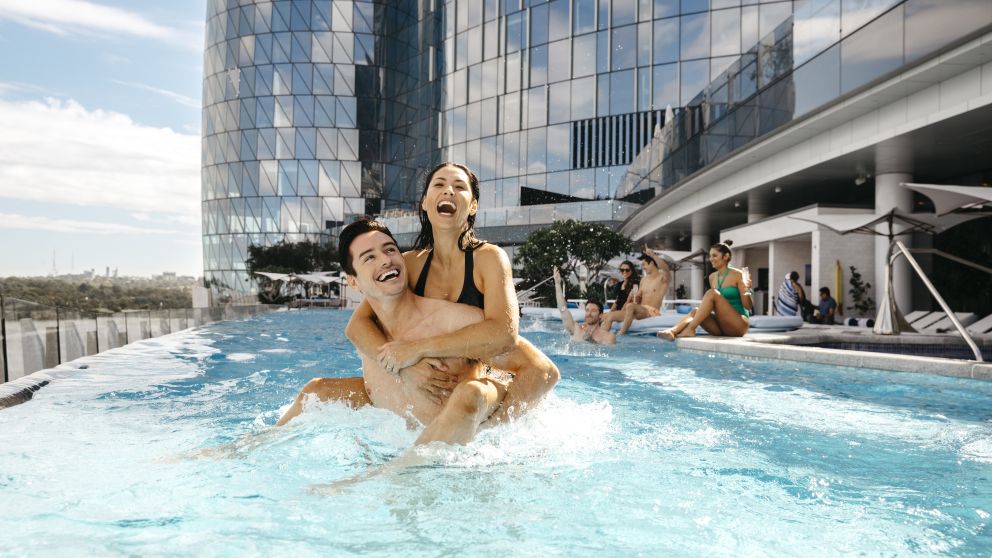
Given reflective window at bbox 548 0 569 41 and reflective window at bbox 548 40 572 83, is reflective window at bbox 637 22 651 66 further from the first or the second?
reflective window at bbox 548 0 569 41

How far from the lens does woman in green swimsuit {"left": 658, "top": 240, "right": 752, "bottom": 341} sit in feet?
35.9

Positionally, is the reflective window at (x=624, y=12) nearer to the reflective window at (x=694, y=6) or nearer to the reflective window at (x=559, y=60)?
the reflective window at (x=694, y=6)

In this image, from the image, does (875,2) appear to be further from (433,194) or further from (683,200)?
(683,200)

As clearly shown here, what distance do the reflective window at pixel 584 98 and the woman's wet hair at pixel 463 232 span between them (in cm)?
3770

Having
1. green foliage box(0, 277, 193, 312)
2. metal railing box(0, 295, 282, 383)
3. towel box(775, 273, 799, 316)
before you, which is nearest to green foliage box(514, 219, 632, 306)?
towel box(775, 273, 799, 316)

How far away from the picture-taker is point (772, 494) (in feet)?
10.8

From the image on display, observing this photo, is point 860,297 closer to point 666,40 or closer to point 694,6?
point 694,6

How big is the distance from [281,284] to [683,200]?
109 feet

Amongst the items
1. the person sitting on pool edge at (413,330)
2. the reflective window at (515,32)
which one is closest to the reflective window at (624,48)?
the reflective window at (515,32)

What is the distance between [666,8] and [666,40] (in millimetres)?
1638

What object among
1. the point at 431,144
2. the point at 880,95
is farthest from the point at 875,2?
the point at 431,144

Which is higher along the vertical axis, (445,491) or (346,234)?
(346,234)

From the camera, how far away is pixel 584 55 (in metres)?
39.9

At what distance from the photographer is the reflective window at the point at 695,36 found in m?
34.6
